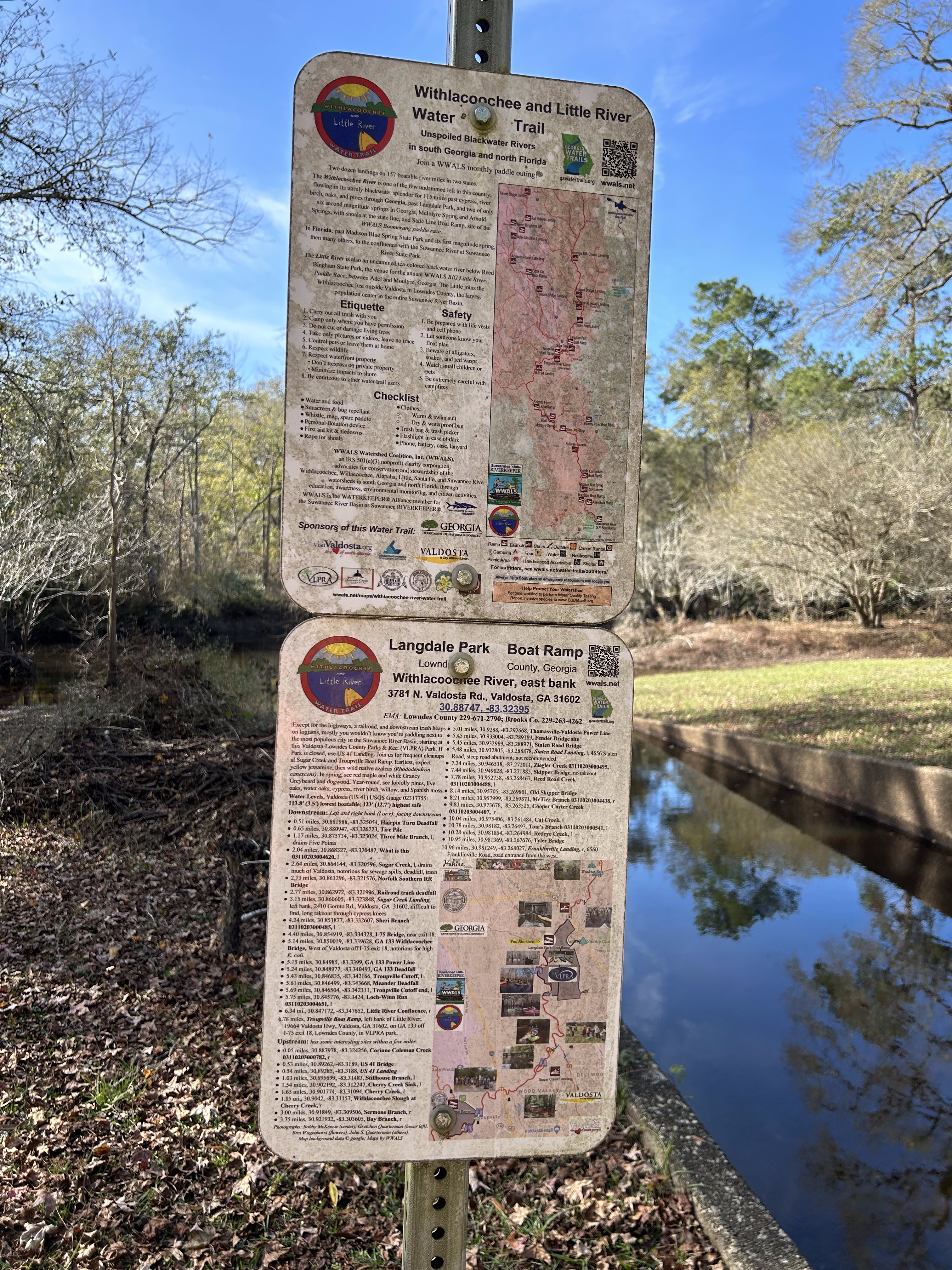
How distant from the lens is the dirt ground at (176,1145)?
3092 mm

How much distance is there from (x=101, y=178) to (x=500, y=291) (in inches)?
354

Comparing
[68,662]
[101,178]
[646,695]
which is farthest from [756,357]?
[101,178]

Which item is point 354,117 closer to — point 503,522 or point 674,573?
point 503,522

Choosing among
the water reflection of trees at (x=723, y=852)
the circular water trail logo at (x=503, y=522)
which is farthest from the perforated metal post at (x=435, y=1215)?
the water reflection of trees at (x=723, y=852)

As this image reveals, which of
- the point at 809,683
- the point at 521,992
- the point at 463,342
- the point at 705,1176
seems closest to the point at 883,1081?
the point at 705,1176

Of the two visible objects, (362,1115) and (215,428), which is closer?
(362,1115)

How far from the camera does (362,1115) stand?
Answer: 68.6 inches

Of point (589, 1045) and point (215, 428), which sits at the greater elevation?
point (215, 428)

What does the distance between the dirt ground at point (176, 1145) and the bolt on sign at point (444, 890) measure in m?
1.76

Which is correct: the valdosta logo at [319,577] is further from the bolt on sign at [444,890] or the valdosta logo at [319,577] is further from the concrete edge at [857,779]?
the concrete edge at [857,779]

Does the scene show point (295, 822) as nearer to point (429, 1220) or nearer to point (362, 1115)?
point (362, 1115)

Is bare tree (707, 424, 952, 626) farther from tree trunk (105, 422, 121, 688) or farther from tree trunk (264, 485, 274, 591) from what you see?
tree trunk (105, 422, 121, 688)

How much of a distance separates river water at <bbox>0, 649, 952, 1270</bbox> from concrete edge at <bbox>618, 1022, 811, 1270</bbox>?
2.47 feet

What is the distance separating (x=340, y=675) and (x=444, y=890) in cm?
47
